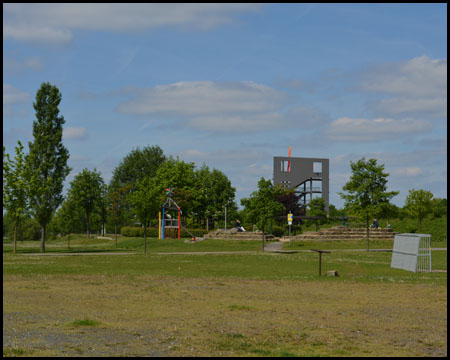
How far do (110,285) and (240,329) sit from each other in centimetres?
943

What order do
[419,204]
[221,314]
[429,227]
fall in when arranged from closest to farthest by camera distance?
[221,314] < [419,204] < [429,227]

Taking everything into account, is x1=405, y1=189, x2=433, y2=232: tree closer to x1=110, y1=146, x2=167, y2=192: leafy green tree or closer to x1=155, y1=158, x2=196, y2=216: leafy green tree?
x1=155, y1=158, x2=196, y2=216: leafy green tree

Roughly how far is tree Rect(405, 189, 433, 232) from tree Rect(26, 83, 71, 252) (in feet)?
126

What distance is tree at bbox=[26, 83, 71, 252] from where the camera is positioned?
48.3m

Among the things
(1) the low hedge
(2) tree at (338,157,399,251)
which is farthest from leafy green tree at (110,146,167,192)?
(2) tree at (338,157,399,251)

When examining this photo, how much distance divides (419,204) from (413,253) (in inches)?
Result: 1488

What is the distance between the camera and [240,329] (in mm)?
11531

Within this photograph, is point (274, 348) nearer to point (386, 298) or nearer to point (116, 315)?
point (116, 315)

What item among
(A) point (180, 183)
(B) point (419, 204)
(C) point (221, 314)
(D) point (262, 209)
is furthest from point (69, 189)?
(C) point (221, 314)

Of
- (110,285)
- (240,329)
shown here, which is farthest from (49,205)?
(240,329)

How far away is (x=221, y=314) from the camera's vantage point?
44.2 feet

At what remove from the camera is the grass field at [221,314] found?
9867mm

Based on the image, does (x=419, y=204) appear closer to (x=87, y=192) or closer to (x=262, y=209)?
(x=262, y=209)

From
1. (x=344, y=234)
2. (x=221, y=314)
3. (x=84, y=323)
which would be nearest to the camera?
(x=84, y=323)
